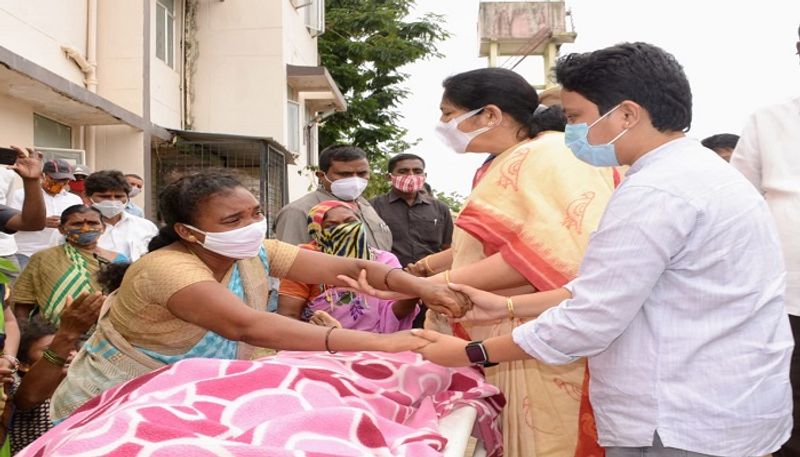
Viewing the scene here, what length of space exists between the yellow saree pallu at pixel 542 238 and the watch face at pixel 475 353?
0.46m

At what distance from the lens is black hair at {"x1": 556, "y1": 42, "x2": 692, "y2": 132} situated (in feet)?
Answer: 6.28

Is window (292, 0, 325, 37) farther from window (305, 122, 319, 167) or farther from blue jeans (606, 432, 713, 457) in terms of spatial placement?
blue jeans (606, 432, 713, 457)

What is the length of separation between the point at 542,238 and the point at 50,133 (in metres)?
8.21

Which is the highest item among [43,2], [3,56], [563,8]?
[563,8]

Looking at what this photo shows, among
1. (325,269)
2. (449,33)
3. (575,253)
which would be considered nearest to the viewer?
(575,253)

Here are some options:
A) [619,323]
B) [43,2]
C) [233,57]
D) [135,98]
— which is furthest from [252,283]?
[233,57]

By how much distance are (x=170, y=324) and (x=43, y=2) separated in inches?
295

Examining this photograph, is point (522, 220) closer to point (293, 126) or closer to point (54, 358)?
point (54, 358)

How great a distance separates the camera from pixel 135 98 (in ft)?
35.6

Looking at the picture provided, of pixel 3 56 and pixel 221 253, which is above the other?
pixel 3 56

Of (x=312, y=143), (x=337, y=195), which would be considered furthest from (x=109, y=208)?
(x=312, y=143)

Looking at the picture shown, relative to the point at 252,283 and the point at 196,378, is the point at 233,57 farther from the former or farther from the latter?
the point at 196,378

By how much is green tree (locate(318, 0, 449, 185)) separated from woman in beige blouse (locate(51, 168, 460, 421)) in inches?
603

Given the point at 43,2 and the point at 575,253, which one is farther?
the point at 43,2
